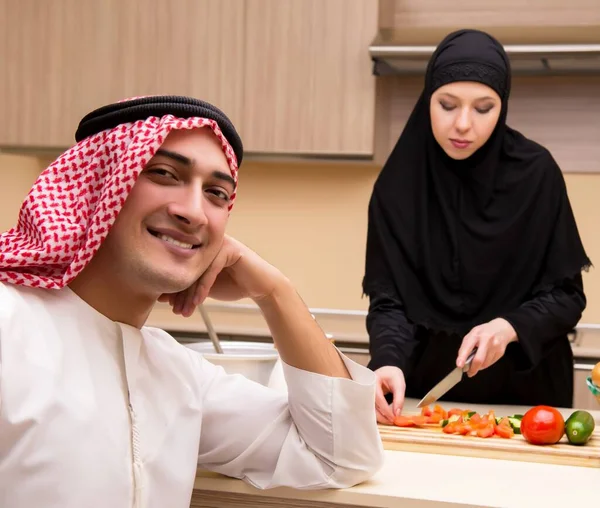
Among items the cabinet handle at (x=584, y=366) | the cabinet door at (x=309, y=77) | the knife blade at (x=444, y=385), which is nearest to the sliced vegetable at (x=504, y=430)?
the knife blade at (x=444, y=385)

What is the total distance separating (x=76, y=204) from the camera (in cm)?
102

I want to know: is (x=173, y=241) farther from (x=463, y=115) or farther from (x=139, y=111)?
(x=463, y=115)

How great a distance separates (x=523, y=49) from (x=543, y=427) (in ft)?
5.71

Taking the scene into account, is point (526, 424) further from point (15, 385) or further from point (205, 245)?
point (15, 385)

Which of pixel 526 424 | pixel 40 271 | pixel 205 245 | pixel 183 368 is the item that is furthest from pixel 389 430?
pixel 40 271

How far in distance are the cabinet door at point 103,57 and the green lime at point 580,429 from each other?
208 centimetres

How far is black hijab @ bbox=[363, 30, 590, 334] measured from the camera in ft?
6.40

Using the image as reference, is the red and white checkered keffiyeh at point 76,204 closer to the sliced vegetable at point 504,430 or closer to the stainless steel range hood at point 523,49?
the sliced vegetable at point 504,430

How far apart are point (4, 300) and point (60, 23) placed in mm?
2610

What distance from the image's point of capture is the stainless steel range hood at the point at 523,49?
9.16 ft

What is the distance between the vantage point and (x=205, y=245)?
111 cm

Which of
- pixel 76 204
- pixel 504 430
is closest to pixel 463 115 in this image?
pixel 504 430

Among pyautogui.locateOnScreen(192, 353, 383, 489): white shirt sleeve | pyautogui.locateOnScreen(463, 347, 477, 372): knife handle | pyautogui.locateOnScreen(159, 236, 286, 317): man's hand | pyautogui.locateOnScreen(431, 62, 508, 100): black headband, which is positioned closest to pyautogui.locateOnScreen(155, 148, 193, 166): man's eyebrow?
pyautogui.locateOnScreen(159, 236, 286, 317): man's hand

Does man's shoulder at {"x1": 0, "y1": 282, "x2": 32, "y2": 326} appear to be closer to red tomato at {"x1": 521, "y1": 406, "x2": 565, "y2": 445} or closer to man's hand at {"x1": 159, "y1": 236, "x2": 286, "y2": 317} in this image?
man's hand at {"x1": 159, "y1": 236, "x2": 286, "y2": 317}
